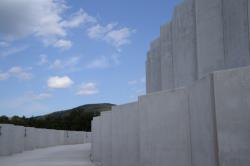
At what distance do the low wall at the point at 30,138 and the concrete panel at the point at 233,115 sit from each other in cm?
2285

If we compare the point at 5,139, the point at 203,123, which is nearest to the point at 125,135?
the point at 203,123

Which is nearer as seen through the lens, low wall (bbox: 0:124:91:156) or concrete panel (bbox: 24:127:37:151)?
low wall (bbox: 0:124:91:156)

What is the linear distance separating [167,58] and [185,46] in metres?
1.97

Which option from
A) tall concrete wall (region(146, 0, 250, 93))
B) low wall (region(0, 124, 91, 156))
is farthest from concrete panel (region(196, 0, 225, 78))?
low wall (region(0, 124, 91, 156))

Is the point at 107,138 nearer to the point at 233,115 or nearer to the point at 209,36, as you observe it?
the point at 209,36

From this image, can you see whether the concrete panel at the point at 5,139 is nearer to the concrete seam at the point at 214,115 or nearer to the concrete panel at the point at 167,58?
the concrete panel at the point at 167,58

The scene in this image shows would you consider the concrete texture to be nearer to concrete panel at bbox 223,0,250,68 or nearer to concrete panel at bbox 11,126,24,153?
concrete panel at bbox 223,0,250,68

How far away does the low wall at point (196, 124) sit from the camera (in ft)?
17.7

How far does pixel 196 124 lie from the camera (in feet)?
22.5

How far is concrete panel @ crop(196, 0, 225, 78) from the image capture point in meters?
11.2

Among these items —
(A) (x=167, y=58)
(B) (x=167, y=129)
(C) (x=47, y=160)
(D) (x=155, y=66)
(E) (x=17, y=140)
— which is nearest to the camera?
(B) (x=167, y=129)

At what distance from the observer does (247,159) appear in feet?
17.1

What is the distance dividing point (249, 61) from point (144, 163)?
3807mm

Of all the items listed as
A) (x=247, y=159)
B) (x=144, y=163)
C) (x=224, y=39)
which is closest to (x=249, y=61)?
(x=224, y=39)
